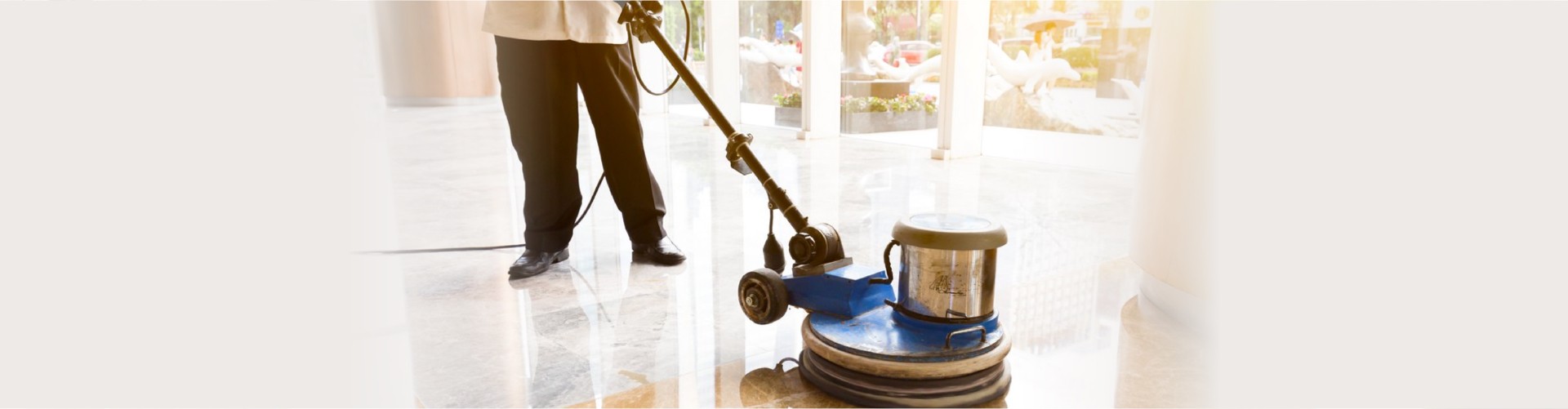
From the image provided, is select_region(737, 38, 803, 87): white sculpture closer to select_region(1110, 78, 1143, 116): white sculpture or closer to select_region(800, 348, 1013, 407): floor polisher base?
select_region(1110, 78, 1143, 116): white sculpture

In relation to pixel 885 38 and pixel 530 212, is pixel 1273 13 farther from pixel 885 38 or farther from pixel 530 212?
pixel 885 38

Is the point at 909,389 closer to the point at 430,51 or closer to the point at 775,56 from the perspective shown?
the point at 775,56

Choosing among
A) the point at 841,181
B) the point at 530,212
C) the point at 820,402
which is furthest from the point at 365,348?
the point at 841,181

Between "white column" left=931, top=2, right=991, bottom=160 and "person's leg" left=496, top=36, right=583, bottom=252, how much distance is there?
113 inches

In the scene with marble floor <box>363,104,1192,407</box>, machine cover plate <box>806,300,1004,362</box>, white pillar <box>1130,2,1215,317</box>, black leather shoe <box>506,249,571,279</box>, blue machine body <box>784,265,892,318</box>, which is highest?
white pillar <box>1130,2,1215,317</box>

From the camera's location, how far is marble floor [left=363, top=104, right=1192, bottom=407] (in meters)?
1.55

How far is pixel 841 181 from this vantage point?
13.2 feet

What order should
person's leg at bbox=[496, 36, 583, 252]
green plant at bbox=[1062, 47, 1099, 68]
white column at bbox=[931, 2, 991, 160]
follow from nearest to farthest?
person's leg at bbox=[496, 36, 583, 252] < green plant at bbox=[1062, 47, 1099, 68] < white column at bbox=[931, 2, 991, 160]

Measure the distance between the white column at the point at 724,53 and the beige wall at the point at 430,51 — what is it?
3.96 metres

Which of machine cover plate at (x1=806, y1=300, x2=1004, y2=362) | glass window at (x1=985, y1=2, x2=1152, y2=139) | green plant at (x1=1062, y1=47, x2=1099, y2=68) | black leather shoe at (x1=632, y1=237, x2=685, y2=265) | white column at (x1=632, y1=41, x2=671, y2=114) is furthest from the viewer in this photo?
white column at (x1=632, y1=41, x2=671, y2=114)

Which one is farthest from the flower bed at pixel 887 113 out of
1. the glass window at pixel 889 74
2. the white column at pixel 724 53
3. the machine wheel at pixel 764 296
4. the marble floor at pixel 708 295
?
the machine wheel at pixel 764 296

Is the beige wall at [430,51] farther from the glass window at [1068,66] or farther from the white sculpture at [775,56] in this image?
the glass window at [1068,66]

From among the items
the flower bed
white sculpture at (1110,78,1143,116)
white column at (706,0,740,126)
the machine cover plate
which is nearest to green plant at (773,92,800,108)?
white column at (706,0,740,126)

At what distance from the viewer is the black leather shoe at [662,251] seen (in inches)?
96.0
